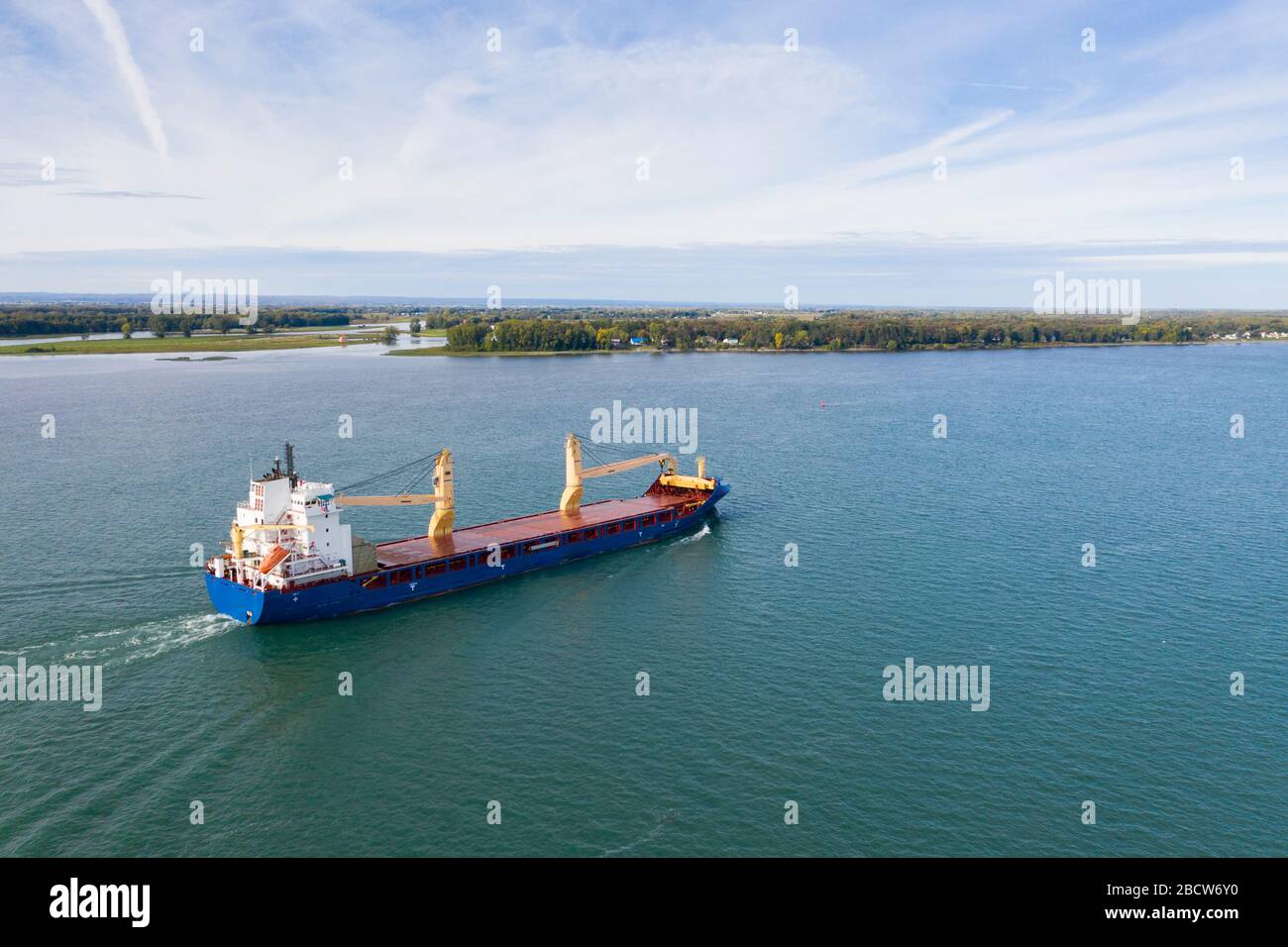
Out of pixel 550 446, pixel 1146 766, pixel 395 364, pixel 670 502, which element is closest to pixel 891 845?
pixel 1146 766

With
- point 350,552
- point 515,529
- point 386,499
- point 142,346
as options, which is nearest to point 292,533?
point 350,552

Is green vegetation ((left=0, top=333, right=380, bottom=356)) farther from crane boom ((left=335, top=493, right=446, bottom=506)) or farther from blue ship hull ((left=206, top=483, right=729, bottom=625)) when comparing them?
blue ship hull ((left=206, top=483, right=729, bottom=625))

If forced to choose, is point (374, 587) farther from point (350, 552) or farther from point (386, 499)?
point (386, 499)

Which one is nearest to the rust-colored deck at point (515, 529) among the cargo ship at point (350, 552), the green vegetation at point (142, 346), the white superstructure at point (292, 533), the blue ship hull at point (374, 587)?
the cargo ship at point (350, 552)

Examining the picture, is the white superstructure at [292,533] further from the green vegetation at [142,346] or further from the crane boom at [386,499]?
the green vegetation at [142,346]

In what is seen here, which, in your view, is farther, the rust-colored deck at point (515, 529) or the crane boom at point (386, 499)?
the rust-colored deck at point (515, 529)

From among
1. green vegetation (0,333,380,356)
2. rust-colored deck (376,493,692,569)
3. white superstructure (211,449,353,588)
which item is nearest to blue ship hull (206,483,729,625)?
rust-colored deck (376,493,692,569)
